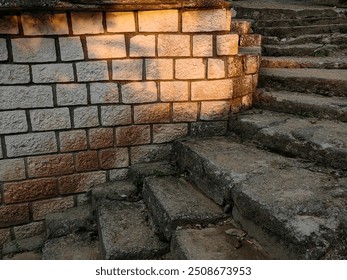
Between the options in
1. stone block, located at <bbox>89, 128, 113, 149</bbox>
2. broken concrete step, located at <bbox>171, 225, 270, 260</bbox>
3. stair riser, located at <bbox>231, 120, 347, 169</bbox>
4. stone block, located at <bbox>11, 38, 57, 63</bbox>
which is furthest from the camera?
stone block, located at <bbox>89, 128, 113, 149</bbox>

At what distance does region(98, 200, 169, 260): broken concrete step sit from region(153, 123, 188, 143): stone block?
662mm

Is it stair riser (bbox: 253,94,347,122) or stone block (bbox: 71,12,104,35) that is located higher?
stone block (bbox: 71,12,104,35)

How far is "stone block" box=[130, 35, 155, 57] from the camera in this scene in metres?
2.93

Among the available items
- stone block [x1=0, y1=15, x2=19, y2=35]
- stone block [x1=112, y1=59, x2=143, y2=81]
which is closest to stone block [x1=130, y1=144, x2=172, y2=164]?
stone block [x1=112, y1=59, x2=143, y2=81]

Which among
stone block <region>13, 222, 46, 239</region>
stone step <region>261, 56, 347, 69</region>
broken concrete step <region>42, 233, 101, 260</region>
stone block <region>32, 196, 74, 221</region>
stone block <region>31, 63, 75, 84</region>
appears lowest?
stone block <region>13, 222, 46, 239</region>

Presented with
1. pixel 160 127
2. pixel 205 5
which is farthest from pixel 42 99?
pixel 205 5

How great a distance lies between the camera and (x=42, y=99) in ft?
9.52

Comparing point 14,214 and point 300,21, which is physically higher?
point 300,21

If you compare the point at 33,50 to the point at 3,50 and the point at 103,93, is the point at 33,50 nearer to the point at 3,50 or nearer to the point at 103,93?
the point at 3,50

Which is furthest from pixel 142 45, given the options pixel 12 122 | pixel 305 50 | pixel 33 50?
pixel 305 50

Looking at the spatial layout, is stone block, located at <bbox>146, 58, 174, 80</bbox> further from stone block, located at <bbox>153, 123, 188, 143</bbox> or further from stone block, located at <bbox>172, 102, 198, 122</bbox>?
stone block, located at <bbox>153, 123, 188, 143</bbox>

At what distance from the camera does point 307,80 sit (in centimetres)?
339

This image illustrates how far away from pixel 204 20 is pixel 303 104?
1220 millimetres

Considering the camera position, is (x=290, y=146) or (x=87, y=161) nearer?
(x=290, y=146)
